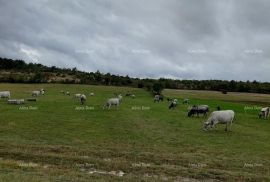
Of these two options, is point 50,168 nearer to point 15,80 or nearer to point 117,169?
point 117,169

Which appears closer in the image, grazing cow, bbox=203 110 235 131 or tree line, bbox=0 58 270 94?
grazing cow, bbox=203 110 235 131

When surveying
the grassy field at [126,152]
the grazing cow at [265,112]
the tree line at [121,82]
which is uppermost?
the tree line at [121,82]

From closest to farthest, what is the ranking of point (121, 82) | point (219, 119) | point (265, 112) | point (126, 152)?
point (126, 152), point (219, 119), point (265, 112), point (121, 82)

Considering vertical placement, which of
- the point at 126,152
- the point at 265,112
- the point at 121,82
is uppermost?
the point at 121,82

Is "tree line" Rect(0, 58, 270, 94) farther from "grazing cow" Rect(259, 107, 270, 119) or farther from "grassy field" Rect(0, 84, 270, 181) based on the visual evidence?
"grassy field" Rect(0, 84, 270, 181)

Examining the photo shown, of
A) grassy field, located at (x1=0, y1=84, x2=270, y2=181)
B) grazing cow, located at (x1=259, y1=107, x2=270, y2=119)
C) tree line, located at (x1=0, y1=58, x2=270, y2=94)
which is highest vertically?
tree line, located at (x1=0, y1=58, x2=270, y2=94)

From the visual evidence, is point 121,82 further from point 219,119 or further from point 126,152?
point 126,152

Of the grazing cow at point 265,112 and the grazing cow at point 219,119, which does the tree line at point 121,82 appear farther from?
the grazing cow at point 219,119

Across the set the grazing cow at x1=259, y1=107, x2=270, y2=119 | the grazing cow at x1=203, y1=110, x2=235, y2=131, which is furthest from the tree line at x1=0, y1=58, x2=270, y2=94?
the grazing cow at x1=203, y1=110, x2=235, y2=131

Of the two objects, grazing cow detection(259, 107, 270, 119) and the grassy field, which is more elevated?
grazing cow detection(259, 107, 270, 119)

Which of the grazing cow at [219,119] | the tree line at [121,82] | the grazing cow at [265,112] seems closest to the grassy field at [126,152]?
the grazing cow at [219,119]

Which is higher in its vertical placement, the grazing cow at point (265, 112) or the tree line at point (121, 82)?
the tree line at point (121, 82)

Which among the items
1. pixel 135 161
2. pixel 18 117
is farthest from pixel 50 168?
pixel 18 117

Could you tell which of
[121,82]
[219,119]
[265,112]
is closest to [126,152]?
[219,119]
